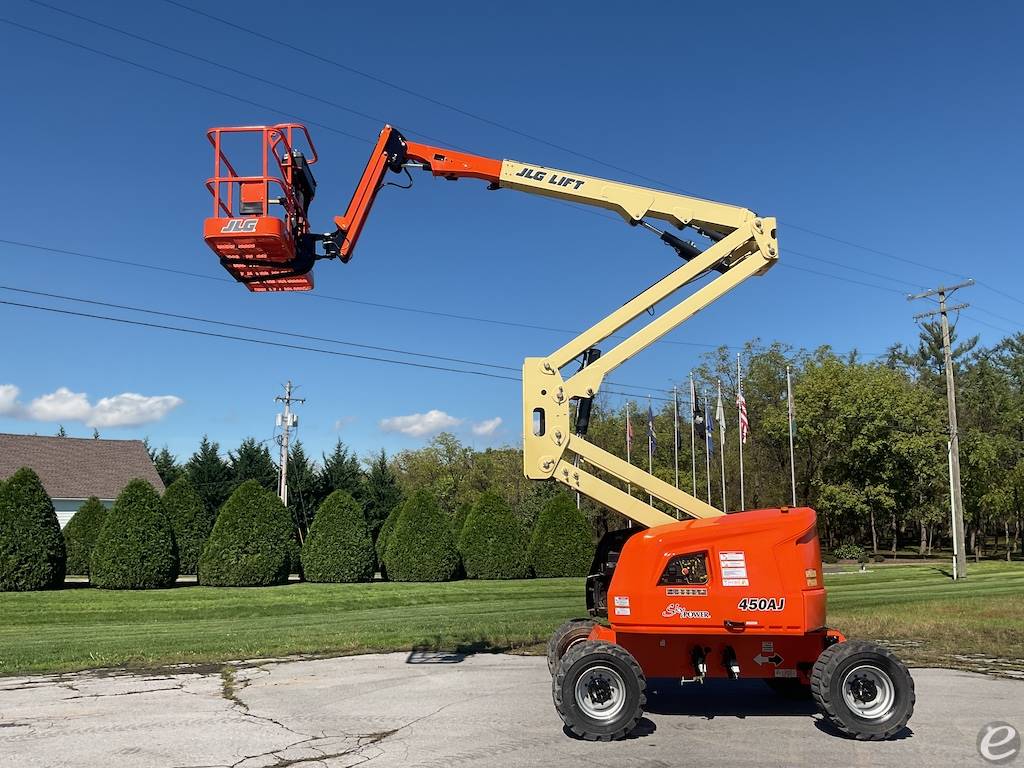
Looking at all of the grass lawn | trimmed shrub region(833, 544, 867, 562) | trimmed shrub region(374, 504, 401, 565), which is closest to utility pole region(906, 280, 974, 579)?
the grass lawn

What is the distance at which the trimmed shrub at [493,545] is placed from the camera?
103 feet

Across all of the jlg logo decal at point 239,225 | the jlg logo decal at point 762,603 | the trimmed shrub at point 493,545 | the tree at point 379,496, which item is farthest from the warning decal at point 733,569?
the tree at point 379,496

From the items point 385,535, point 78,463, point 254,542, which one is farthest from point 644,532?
point 78,463

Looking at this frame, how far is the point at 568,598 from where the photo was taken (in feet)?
77.8

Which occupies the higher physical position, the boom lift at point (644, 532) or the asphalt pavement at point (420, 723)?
the boom lift at point (644, 532)

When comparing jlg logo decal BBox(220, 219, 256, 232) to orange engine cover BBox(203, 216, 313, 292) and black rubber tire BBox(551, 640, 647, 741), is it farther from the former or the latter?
black rubber tire BBox(551, 640, 647, 741)

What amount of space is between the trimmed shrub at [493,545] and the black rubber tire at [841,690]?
2436 cm

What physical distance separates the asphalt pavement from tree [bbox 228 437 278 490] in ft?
126

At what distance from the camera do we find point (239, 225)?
8484 millimetres

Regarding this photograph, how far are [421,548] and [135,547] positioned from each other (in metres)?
9.87

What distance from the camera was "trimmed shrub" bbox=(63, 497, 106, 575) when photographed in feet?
102

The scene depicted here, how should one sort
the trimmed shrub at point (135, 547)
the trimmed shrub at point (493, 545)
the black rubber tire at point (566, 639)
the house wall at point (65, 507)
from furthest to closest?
the house wall at point (65, 507)
the trimmed shrub at point (493, 545)
the trimmed shrub at point (135, 547)
the black rubber tire at point (566, 639)

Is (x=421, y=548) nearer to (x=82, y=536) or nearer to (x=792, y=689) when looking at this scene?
(x=82, y=536)

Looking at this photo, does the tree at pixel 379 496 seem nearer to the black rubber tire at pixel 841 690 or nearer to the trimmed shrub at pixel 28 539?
the trimmed shrub at pixel 28 539
